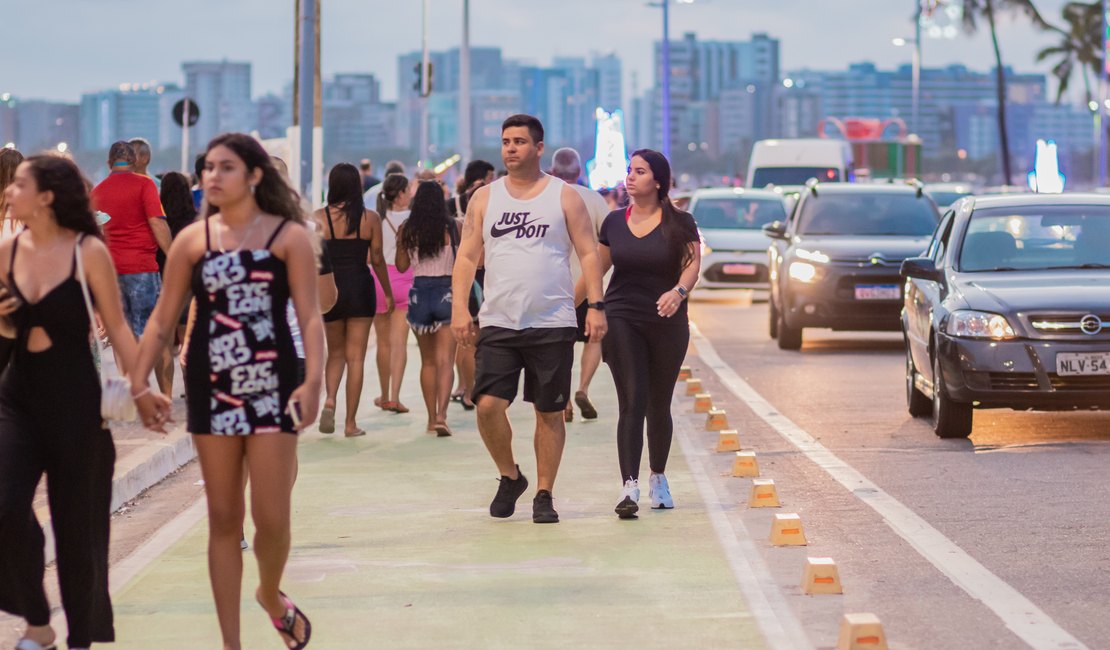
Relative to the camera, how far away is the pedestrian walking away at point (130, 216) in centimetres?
1259

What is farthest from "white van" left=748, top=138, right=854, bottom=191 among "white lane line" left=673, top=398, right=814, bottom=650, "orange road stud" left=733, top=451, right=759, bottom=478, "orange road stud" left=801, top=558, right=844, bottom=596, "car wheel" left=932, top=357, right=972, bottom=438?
"orange road stud" left=801, top=558, right=844, bottom=596

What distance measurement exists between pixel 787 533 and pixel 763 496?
112 cm

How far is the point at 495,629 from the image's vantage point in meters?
6.78

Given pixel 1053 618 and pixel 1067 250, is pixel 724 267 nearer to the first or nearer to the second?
pixel 1067 250

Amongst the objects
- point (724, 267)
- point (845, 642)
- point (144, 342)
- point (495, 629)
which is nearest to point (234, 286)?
point (144, 342)

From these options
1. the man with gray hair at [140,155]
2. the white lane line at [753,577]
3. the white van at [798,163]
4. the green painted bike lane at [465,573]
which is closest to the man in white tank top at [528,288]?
the green painted bike lane at [465,573]

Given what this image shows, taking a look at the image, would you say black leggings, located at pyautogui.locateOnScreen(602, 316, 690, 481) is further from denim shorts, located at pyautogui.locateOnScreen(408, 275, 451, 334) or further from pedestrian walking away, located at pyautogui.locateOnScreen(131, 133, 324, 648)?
pedestrian walking away, located at pyautogui.locateOnScreen(131, 133, 324, 648)

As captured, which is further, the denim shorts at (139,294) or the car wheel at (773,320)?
the car wheel at (773,320)

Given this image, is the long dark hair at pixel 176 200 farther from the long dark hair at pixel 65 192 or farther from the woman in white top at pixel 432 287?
the long dark hair at pixel 65 192

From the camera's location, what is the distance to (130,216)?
41.4ft

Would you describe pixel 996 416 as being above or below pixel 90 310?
below

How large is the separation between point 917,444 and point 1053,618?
17.7 ft

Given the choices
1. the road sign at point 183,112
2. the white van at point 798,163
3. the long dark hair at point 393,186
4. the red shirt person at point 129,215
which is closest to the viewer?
the red shirt person at point 129,215

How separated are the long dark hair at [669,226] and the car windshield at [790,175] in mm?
34702
